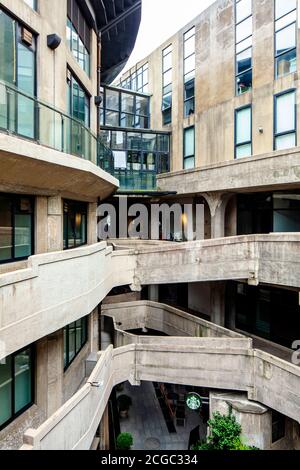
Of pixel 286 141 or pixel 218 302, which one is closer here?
pixel 286 141

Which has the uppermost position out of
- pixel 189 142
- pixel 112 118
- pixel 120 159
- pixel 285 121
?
pixel 112 118

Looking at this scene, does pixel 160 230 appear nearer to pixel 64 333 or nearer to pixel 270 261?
pixel 270 261

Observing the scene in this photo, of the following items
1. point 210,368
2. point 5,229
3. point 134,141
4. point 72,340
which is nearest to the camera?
point 5,229

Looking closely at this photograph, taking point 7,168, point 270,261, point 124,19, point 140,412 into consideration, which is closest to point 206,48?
point 124,19

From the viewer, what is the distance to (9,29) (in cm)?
791

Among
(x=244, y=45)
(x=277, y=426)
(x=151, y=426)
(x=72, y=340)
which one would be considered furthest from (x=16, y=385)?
(x=244, y=45)

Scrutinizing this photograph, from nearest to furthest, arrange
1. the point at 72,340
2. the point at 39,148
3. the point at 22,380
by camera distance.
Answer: the point at 39,148 → the point at 22,380 → the point at 72,340

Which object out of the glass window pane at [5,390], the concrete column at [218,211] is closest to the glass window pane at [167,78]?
the concrete column at [218,211]

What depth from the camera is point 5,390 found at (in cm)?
788

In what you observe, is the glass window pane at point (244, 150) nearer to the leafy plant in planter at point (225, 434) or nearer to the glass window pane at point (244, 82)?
the glass window pane at point (244, 82)

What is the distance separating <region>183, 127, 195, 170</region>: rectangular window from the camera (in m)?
21.8

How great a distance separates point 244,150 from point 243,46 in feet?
18.9

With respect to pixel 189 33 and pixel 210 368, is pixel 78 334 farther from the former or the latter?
pixel 189 33

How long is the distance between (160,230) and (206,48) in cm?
1220
